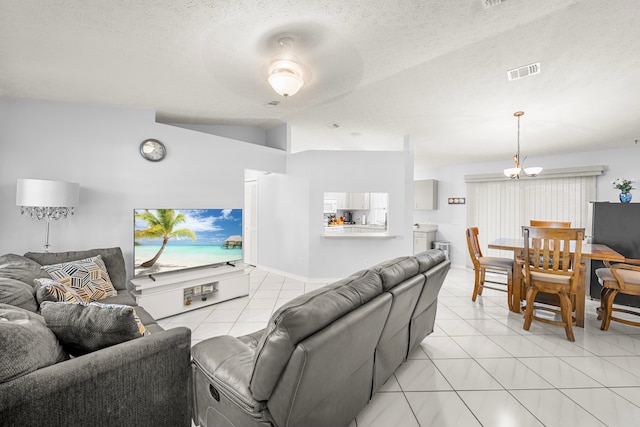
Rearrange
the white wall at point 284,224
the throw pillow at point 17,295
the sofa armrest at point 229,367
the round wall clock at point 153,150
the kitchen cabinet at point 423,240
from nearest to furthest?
the sofa armrest at point 229,367 < the throw pillow at point 17,295 < the round wall clock at point 153,150 < the white wall at point 284,224 < the kitchen cabinet at point 423,240

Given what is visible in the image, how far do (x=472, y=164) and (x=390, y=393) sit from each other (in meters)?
6.09

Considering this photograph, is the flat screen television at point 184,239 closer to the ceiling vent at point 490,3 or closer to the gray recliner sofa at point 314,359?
the gray recliner sofa at point 314,359

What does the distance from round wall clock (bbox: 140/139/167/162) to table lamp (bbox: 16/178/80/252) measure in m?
0.84

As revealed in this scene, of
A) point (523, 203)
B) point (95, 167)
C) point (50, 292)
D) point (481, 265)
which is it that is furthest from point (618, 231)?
point (95, 167)

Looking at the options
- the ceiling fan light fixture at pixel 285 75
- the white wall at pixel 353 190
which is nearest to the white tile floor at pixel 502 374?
the white wall at pixel 353 190

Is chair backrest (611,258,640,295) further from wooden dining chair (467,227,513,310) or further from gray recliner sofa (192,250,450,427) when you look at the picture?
gray recliner sofa (192,250,450,427)

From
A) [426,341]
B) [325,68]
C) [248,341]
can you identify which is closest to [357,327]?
[248,341]

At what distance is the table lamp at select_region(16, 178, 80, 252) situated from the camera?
2.51 meters

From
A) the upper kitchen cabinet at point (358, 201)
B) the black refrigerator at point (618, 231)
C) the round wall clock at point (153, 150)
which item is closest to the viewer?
the round wall clock at point (153, 150)

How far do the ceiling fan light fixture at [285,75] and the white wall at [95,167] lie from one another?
6.57ft

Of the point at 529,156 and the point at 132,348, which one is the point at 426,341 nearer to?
the point at 132,348

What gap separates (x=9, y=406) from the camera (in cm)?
94

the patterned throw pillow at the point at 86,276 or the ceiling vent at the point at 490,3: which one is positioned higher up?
the ceiling vent at the point at 490,3

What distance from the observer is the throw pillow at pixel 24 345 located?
0.97 meters
